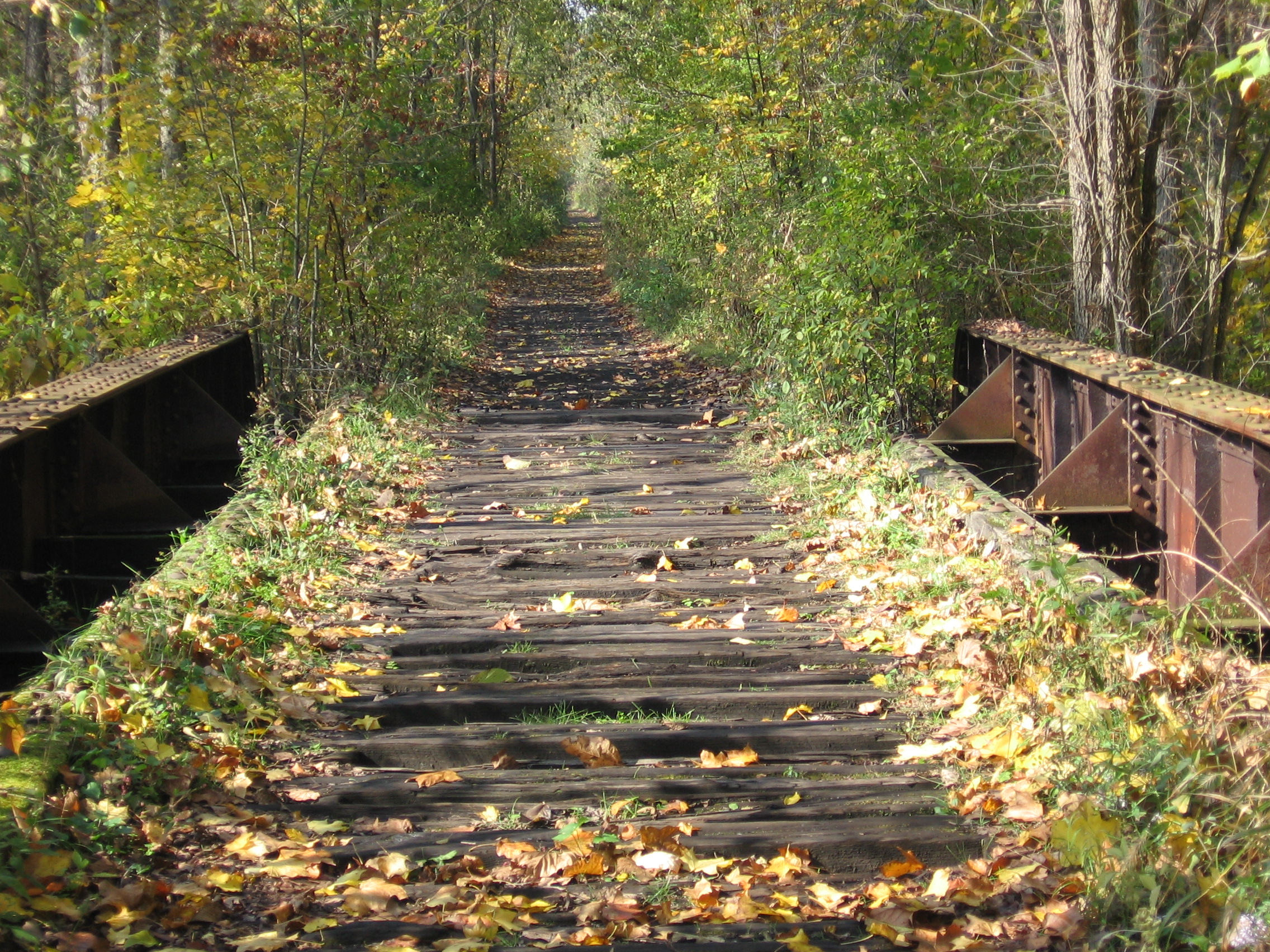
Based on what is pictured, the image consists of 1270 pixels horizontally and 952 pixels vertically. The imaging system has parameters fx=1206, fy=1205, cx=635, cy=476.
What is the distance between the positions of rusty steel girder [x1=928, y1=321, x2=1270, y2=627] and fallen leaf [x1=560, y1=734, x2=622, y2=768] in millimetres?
2025

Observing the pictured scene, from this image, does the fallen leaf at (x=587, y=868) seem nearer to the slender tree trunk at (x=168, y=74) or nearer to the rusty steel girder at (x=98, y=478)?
the rusty steel girder at (x=98, y=478)

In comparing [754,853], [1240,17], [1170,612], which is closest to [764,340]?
[1240,17]

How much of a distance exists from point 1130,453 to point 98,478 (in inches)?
237

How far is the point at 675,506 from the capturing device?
823 cm

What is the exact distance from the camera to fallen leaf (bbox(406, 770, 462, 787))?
4.06 metres

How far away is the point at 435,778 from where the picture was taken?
13.4 ft

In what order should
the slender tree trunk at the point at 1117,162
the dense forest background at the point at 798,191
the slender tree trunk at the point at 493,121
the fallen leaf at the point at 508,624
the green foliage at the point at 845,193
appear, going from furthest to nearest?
the slender tree trunk at the point at 493,121, the green foliage at the point at 845,193, the dense forest background at the point at 798,191, the slender tree trunk at the point at 1117,162, the fallen leaf at the point at 508,624

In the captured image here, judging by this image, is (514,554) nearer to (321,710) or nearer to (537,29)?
(321,710)

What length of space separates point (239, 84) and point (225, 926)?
8.52 meters

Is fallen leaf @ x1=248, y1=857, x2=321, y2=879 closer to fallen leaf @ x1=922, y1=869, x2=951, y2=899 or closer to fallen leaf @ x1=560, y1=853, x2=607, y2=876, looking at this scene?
fallen leaf @ x1=560, y1=853, x2=607, y2=876

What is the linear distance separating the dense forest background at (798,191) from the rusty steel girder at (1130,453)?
0.70 meters

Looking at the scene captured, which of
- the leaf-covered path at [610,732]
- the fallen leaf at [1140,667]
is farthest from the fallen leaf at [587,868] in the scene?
the fallen leaf at [1140,667]

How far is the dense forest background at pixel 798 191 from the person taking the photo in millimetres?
8719

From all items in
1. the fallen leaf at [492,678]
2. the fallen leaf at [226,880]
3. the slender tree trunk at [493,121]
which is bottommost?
the fallen leaf at [226,880]
